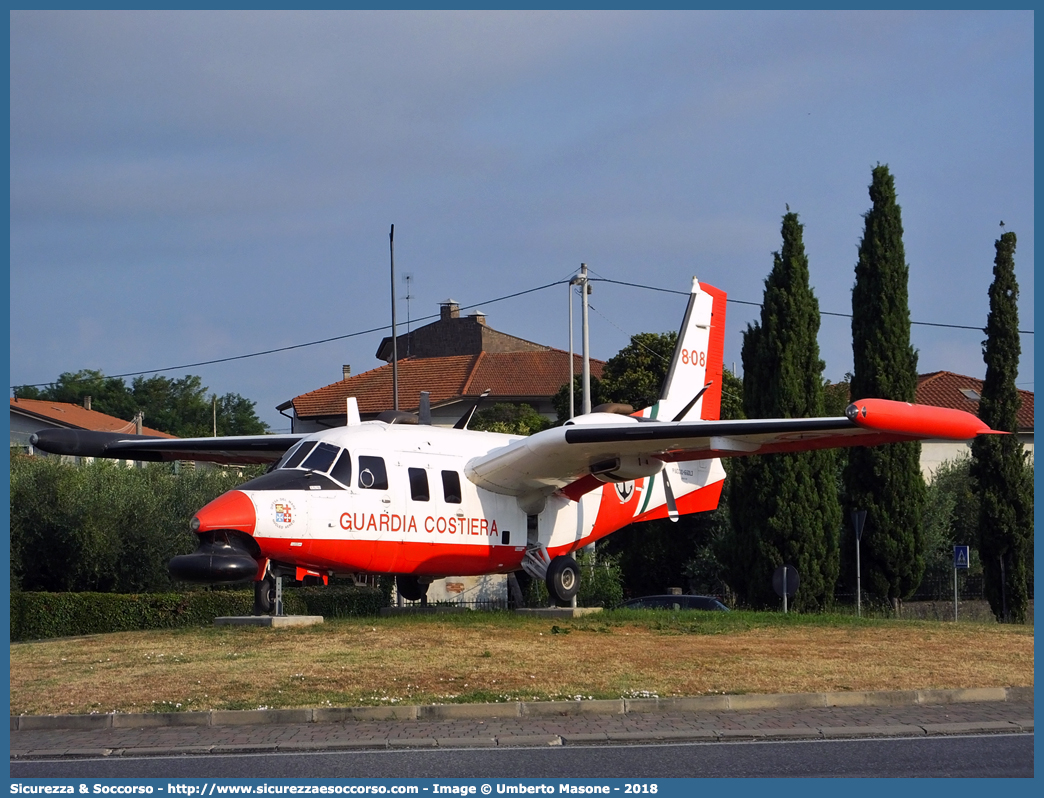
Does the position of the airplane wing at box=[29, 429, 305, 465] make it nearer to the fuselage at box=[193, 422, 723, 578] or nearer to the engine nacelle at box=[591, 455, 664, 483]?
the fuselage at box=[193, 422, 723, 578]

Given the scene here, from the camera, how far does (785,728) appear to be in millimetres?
11156

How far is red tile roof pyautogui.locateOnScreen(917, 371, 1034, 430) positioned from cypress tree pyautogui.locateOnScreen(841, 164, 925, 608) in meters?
22.6

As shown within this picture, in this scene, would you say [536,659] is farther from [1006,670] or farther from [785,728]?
[1006,670]

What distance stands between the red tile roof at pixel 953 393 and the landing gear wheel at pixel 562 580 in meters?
Result: 35.2

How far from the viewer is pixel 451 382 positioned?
66000mm

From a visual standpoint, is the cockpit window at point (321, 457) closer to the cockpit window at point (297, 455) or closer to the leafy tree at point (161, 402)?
the cockpit window at point (297, 455)

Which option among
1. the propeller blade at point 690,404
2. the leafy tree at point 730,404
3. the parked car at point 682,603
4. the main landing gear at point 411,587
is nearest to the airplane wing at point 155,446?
the main landing gear at point 411,587

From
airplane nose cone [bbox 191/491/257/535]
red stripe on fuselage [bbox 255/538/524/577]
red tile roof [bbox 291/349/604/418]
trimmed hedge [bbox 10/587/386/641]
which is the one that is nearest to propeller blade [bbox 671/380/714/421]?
red stripe on fuselage [bbox 255/538/524/577]

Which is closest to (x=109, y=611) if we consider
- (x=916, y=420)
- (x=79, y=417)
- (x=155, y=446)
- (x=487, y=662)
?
(x=155, y=446)

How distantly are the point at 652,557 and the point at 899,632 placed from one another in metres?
22.9

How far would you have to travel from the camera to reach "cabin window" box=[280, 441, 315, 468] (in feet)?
63.7

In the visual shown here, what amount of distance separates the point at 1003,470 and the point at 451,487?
63.7 ft

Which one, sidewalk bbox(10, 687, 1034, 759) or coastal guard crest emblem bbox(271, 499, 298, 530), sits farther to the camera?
coastal guard crest emblem bbox(271, 499, 298, 530)

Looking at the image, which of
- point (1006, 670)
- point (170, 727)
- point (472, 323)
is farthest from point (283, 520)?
point (472, 323)
